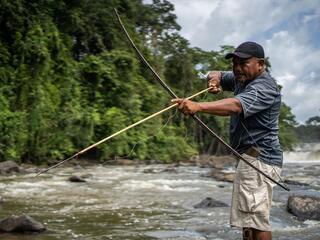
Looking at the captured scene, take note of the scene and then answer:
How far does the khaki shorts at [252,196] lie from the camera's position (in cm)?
341

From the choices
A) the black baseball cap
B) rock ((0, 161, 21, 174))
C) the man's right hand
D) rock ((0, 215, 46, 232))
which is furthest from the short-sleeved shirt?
rock ((0, 161, 21, 174))

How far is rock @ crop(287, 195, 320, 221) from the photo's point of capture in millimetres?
7285

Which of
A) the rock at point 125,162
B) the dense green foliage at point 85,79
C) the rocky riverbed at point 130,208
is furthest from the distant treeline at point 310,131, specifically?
the rocky riverbed at point 130,208

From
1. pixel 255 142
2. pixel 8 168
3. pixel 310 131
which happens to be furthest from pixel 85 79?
pixel 310 131

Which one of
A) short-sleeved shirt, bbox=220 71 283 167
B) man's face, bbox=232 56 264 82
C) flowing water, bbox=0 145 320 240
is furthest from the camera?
flowing water, bbox=0 145 320 240

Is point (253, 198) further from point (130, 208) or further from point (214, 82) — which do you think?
point (130, 208)

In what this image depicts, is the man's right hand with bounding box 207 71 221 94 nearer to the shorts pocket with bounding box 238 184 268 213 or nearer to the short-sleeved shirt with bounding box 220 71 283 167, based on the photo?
the short-sleeved shirt with bounding box 220 71 283 167

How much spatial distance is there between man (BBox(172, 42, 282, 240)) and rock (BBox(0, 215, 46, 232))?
9.41ft

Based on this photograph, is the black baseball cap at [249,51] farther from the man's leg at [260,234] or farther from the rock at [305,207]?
the rock at [305,207]

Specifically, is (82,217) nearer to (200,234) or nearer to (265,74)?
(200,234)

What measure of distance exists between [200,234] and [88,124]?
1353cm

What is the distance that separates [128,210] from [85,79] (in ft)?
46.4

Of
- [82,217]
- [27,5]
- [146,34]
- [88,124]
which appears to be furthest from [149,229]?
[146,34]

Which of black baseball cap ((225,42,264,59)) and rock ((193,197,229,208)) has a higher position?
black baseball cap ((225,42,264,59))
